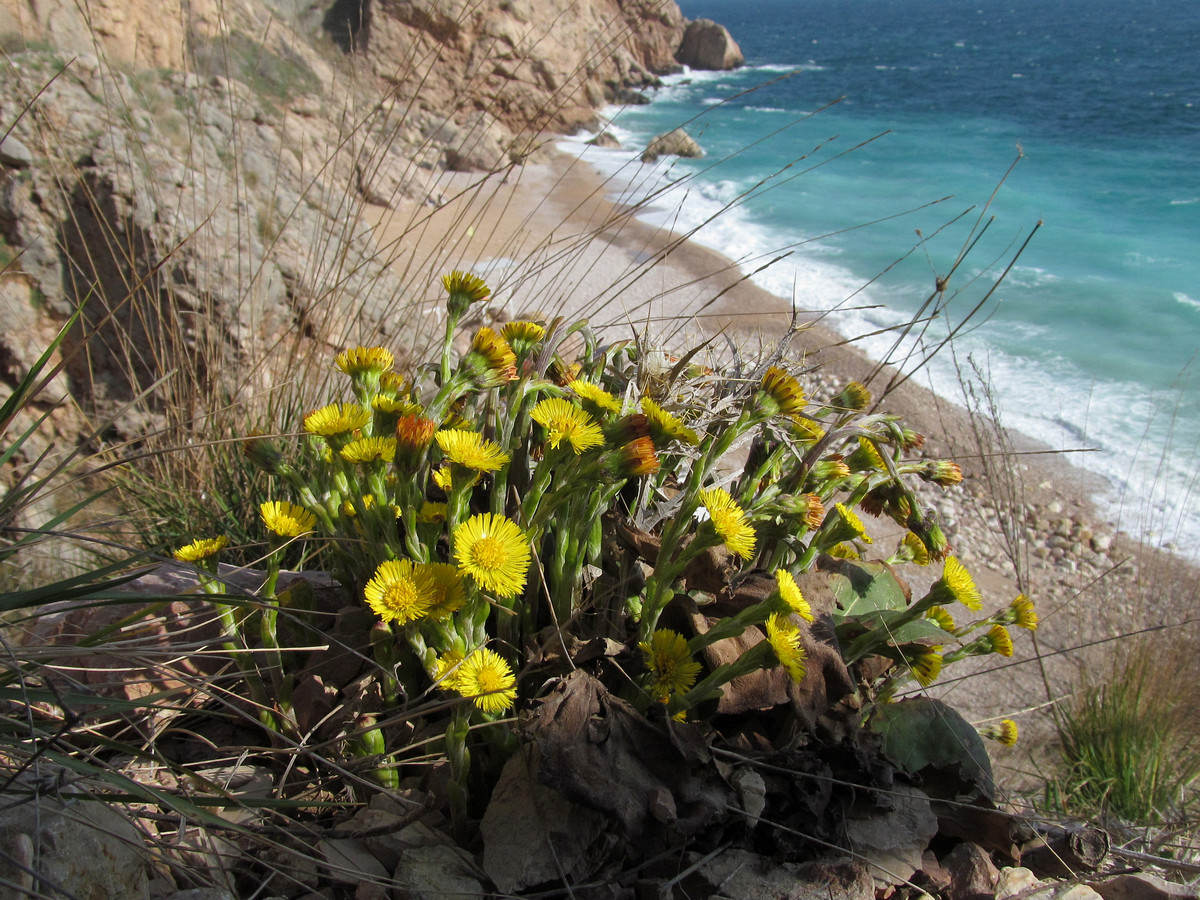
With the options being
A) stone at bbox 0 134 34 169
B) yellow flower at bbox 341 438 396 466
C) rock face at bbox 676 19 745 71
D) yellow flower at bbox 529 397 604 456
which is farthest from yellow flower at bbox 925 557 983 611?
rock face at bbox 676 19 745 71

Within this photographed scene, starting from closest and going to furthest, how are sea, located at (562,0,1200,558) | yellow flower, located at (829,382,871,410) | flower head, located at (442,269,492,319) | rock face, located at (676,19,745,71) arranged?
flower head, located at (442,269,492,319)
yellow flower, located at (829,382,871,410)
sea, located at (562,0,1200,558)
rock face, located at (676,19,745,71)

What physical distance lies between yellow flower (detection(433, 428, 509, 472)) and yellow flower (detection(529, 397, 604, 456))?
0.23ft

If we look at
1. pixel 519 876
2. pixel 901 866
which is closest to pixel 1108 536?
pixel 901 866

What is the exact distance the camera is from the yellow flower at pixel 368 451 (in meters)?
0.97

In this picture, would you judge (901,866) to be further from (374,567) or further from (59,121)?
(59,121)

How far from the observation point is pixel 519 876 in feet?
2.90

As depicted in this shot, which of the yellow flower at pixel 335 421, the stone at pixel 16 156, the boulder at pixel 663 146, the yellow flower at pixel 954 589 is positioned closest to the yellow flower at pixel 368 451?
the yellow flower at pixel 335 421

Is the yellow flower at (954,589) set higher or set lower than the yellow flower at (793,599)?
lower

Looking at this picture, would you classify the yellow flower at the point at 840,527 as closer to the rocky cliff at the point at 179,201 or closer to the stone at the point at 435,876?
the stone at the point at 435,876

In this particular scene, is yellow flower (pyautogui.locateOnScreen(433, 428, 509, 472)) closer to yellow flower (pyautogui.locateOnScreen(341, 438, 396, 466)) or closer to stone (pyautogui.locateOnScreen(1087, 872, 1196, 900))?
yellow flower (pyautogui.locateOnScreen(341, 438, 396, 466))

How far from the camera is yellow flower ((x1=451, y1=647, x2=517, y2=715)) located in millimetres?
898

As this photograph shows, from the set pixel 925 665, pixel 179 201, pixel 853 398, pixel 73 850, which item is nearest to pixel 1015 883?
pixel 925 665

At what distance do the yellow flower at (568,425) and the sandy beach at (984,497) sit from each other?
583 millimetres

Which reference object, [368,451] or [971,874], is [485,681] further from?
[971,874]
